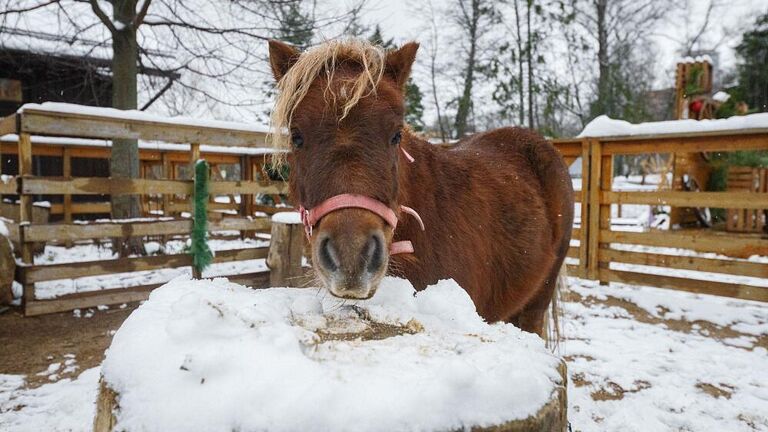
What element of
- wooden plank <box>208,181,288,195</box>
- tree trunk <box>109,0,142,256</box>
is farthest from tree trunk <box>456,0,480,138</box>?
tree trunk <box>109,0,142,256</box>

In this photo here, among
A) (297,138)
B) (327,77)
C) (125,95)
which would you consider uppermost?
(125,95)

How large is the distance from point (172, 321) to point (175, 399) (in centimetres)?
22

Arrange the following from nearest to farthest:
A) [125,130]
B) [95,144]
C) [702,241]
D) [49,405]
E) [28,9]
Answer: [49,405], [125,130], [702,241], [28,9], [95,144]

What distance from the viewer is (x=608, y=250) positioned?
19.9ft

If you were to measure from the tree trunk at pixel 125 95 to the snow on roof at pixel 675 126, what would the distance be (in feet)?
23.3

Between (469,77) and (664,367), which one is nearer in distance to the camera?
(664,367)

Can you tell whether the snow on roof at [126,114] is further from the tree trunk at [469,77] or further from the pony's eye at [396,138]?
the tree trunk at [469,77]

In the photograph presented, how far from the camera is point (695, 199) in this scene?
17.4 feet

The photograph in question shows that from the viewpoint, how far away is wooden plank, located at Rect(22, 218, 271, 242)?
172 inches

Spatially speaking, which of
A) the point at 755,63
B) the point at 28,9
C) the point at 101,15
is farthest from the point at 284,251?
the point at 755,63

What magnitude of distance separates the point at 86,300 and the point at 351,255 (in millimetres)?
4608

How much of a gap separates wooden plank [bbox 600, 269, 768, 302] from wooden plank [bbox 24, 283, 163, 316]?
19.5 feet

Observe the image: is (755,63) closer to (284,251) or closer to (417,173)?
(284,251)

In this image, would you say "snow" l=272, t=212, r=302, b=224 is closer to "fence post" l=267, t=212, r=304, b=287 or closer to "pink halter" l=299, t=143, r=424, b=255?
"fence post" l=267, t=212, r=304, b=287
